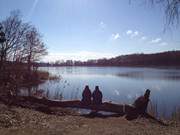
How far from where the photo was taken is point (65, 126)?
9.52 meters

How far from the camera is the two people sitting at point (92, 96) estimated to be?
547 inches

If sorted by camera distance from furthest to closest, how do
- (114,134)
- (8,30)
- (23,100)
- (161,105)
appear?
1. (8,30)
2. (161,105)
3. (23,100)
4. (114,134)

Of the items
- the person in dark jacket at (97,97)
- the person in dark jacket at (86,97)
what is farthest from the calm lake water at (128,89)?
the person in dark jacket at (86,97)

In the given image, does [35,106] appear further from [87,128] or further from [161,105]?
[161,105]

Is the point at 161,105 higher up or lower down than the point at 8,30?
lower down

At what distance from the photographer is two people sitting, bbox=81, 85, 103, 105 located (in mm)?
13891

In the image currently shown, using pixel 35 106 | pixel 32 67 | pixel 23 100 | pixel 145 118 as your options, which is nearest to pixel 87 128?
pixel 145 118

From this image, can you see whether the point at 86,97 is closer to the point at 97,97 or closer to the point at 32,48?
the point at 97,97

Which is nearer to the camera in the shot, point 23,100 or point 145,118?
point 145,118

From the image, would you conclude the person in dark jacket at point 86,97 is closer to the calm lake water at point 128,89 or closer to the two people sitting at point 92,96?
the two people sitting at point 92,96

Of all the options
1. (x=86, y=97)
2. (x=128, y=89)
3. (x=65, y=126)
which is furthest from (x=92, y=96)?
(x=128, y=89)

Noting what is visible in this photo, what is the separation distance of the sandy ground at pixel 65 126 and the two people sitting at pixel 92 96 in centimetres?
271

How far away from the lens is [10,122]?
30.5 ft

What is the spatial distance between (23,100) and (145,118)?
22.2 feet
